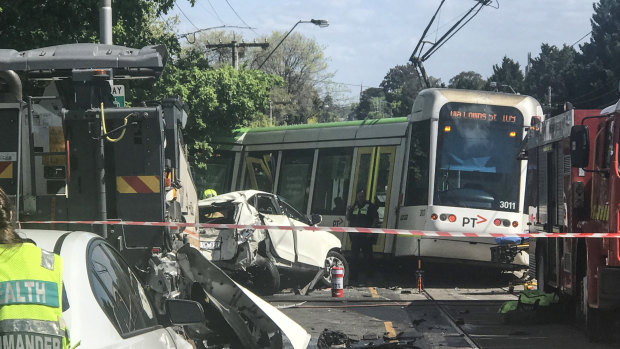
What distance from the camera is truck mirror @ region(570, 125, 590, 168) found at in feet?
31.0

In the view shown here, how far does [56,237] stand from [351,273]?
15.6 m

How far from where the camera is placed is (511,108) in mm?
17203

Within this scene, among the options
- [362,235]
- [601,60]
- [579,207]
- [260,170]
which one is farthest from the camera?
[601,60]

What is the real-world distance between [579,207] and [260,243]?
5686mm

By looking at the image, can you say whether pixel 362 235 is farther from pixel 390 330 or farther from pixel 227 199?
pixel 390 330

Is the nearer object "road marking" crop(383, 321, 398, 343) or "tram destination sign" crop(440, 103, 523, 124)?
"road marking" crop(383, 321, 398, 343)

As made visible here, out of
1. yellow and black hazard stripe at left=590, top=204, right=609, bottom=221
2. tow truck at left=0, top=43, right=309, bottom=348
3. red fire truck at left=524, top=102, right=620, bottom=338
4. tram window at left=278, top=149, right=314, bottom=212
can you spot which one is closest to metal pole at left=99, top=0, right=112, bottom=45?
tow truck at left=0, top=43, right=309, bottom=348

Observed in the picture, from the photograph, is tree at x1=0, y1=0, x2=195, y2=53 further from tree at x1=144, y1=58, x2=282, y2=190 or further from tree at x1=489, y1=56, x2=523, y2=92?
tree at x1=489, y1=56, x2=523, y2=92

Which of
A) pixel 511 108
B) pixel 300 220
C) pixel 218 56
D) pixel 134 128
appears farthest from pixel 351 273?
pixel 218 56

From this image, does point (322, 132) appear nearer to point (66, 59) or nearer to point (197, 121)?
point (197, 121)

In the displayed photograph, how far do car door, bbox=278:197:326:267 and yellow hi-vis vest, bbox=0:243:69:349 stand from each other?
12.5m

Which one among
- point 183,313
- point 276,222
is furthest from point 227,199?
point 183,313

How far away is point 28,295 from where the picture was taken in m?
2.98

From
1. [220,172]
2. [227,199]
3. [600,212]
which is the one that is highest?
[600,212]
